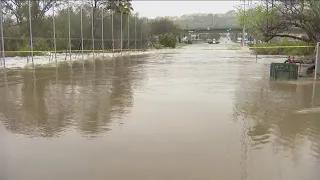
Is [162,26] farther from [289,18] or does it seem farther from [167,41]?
[289,18]

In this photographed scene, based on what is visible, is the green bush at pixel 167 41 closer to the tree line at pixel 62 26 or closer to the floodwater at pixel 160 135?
the tree line at pixel 62 26

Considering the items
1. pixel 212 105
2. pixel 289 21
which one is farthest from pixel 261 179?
pixel 289 21

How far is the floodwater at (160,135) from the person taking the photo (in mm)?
4957

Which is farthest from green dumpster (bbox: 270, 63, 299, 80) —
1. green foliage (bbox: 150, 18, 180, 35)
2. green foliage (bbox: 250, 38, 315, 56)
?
green foliage (bbox: 150, 18, 180, 35)

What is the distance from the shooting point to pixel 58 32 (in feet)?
105

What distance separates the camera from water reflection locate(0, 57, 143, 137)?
291 inches

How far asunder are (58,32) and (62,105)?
23.8 meters

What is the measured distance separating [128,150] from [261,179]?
2.14 m

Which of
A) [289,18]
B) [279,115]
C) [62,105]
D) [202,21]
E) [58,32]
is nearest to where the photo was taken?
[279,115]

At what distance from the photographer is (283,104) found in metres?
9.72

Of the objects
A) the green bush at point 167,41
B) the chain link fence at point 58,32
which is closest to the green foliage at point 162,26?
the green bush at point 167,41

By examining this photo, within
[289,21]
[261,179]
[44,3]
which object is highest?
[44,3]

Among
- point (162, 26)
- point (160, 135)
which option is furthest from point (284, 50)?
point (162, 26)

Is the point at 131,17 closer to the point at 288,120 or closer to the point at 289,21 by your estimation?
the point at 289,21
